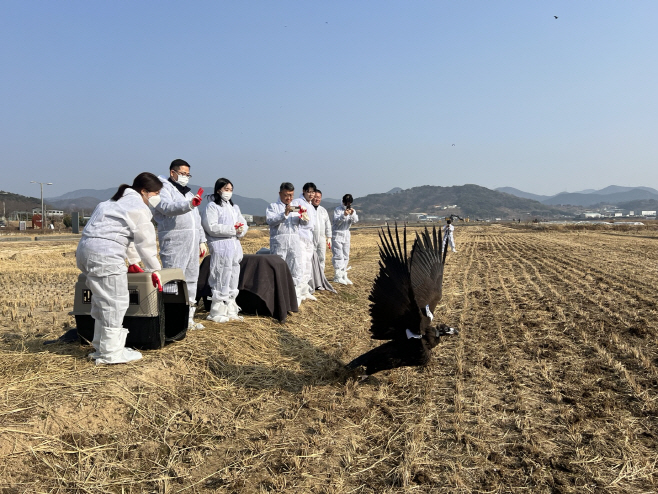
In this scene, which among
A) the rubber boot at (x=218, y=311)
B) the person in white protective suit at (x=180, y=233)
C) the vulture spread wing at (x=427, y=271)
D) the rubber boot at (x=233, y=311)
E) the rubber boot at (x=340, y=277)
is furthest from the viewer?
the rubber boot at (x=340, y=277)

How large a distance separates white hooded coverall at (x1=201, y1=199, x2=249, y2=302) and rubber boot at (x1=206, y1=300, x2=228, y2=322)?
2.4 inches

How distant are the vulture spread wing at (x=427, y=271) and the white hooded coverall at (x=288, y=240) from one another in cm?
244

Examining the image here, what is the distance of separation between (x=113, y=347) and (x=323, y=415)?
1.81m

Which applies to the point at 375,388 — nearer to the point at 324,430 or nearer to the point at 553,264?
the point at 324,430

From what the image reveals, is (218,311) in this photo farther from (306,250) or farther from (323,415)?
(323,415)

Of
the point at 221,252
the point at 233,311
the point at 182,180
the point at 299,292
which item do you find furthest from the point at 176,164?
the point at 299,292

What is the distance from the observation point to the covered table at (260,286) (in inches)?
243

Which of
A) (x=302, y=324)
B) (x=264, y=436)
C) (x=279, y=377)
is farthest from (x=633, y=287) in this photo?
(x=264, y=436)

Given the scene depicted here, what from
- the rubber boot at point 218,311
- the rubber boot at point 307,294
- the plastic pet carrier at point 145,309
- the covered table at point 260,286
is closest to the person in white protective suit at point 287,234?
the rubber boot at point 307,294

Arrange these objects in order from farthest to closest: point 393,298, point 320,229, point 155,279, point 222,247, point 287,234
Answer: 1. point 320,229
2. point 287,234
3. point 222,247
4. point 393,298
5. point 155,279

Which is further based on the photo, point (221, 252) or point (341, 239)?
point (341, 239)

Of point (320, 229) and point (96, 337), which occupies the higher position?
point (320, 229)

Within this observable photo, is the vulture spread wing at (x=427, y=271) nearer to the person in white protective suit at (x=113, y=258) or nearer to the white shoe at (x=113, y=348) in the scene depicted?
the person in white protective suit at (x=113, y=258)

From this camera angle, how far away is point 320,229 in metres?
9.05
